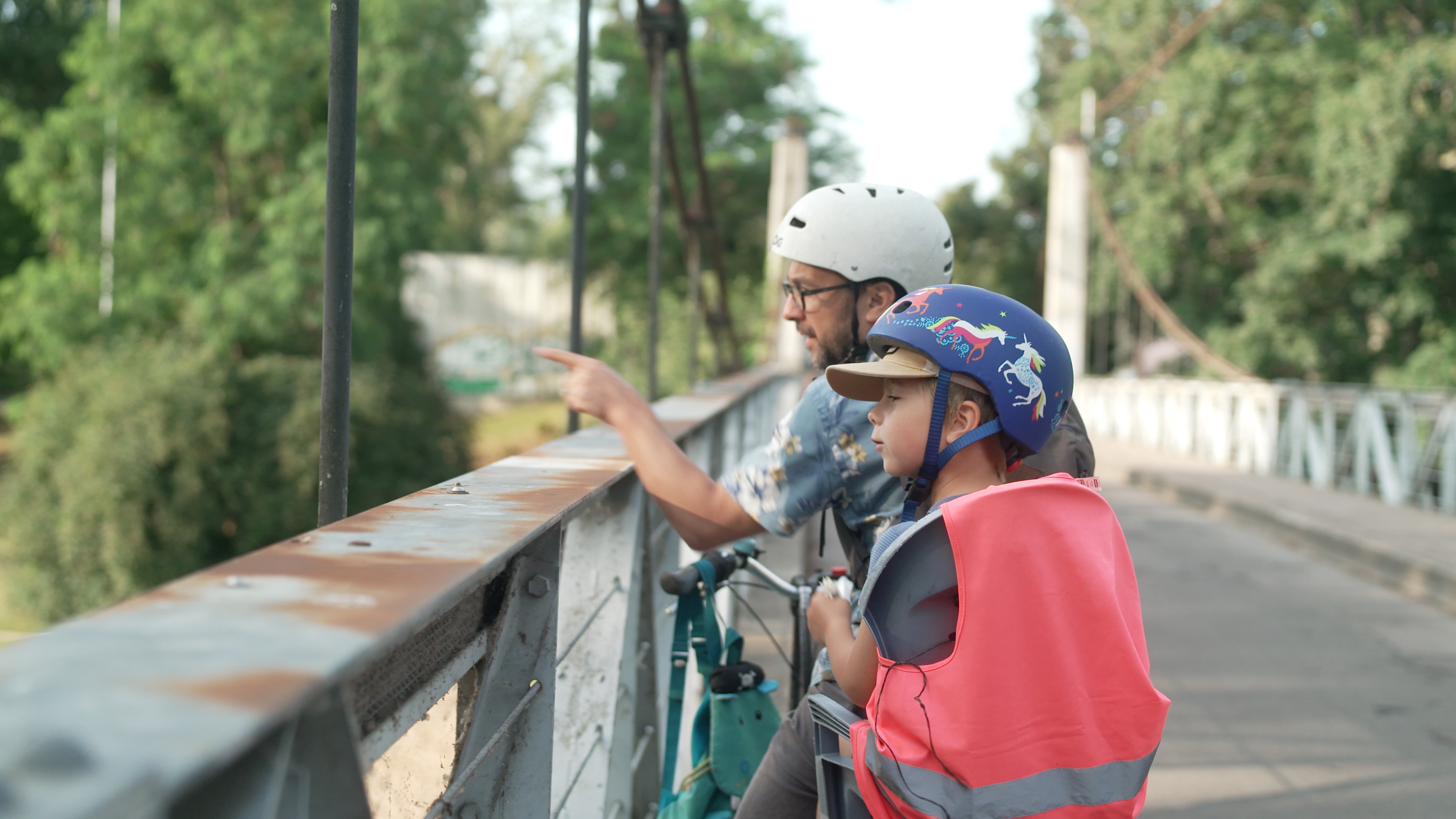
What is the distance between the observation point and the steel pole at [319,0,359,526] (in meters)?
1.66

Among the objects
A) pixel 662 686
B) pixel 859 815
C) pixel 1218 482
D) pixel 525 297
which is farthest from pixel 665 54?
pixel 525 297

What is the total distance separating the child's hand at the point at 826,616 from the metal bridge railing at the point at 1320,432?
9253mm

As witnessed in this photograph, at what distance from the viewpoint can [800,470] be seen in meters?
1.97

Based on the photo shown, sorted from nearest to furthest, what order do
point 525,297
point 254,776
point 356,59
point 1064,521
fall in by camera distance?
point 254,776
point 1064,521
point 356,59
point 525,297

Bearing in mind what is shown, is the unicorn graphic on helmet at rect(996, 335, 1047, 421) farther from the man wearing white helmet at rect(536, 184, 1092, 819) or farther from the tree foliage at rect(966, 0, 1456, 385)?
the tree foliage at rect(966, 0, 1456, 385)

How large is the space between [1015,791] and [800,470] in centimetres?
73

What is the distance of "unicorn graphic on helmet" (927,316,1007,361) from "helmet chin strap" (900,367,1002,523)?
0.04 metres

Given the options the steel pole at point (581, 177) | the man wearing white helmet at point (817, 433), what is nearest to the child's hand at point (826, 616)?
the man wearing white helmet at point (817, 433)

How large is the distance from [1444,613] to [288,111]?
21790mm

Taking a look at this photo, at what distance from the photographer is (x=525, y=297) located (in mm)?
36562

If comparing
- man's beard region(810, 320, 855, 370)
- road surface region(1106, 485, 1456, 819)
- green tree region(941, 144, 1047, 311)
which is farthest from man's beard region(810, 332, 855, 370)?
green tree region(941, 144, 1047, 311)

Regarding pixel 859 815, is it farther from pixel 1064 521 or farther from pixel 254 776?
pixel 254 776

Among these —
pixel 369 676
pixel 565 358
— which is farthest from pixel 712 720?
pixel 369 676

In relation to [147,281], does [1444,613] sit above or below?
below
